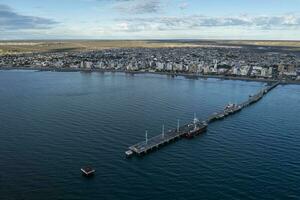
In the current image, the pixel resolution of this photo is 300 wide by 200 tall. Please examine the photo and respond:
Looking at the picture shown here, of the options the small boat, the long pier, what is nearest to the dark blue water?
the small boat

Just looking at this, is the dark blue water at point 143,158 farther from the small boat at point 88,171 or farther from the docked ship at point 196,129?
the docked ship at point 196,129

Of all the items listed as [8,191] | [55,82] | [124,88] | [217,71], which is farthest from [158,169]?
[217,71]

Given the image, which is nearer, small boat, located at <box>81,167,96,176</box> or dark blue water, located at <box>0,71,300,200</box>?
dark blue water, located at <box>0,71,300,200</box>

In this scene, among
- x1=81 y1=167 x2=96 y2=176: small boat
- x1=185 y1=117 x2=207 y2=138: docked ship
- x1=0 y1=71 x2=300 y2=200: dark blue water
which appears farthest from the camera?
x1=185 y1=117 x2=207 y2=138: docked ship

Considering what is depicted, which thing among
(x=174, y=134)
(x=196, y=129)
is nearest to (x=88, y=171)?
(x=174, y=134)

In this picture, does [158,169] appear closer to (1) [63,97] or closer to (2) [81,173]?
(2) [81,173]

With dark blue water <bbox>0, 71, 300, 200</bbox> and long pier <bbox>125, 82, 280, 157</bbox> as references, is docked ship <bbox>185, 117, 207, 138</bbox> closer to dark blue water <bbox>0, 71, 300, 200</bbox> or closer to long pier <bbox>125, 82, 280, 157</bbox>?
long pier <bbox>125, 82, 280, 157</bbox>

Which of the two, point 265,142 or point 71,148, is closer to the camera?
point 71,148
